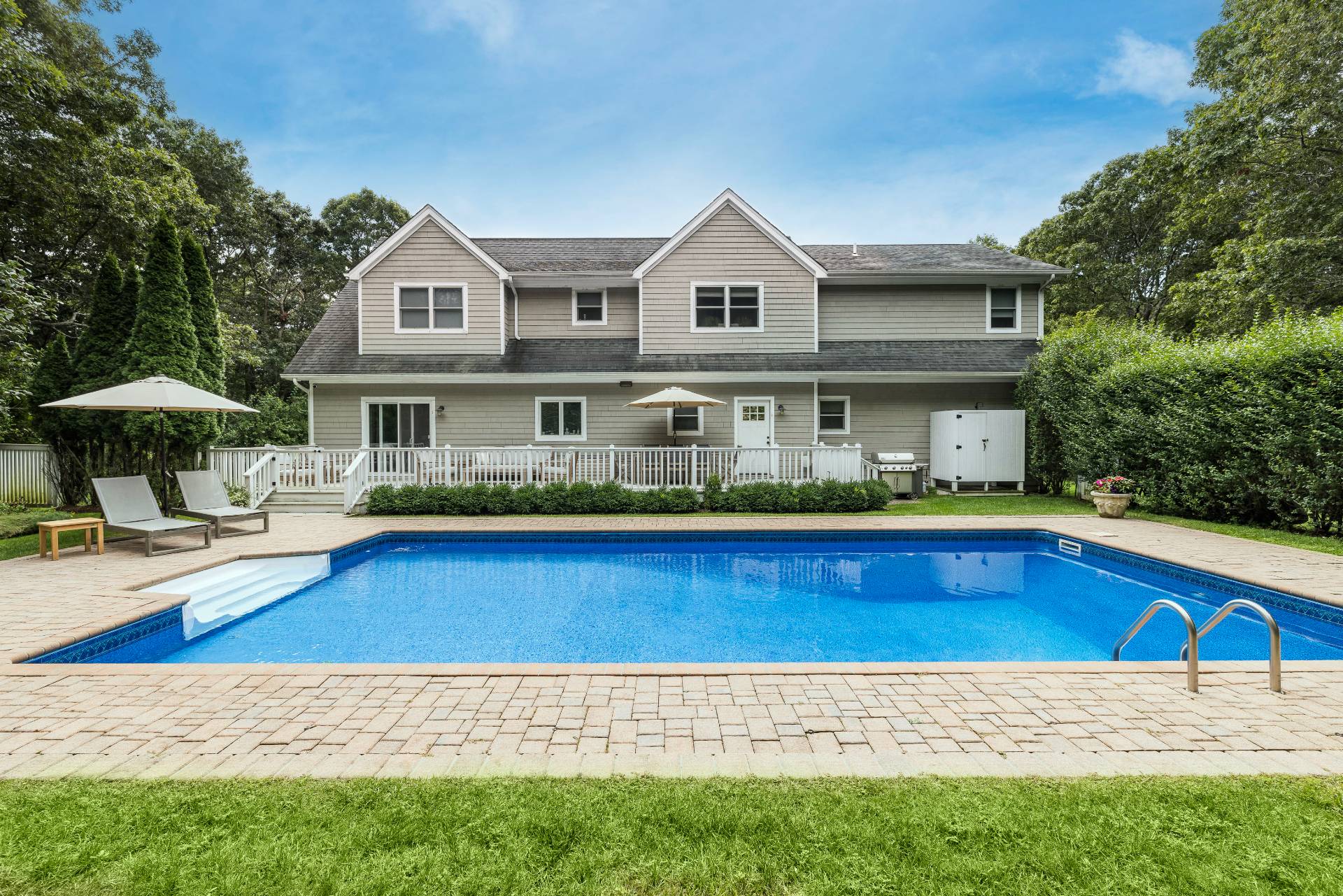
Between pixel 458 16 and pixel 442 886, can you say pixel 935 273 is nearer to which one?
pixel 458 16

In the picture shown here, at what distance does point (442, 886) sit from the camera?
92.5 inches

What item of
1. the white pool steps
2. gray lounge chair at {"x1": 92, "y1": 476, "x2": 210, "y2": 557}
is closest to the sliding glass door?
gray lounge chair at {"x1": 92, "y1": 476, "x2": 210, "y2": 557}

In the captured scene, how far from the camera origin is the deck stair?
45.4ft

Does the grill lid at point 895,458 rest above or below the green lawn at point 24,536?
above

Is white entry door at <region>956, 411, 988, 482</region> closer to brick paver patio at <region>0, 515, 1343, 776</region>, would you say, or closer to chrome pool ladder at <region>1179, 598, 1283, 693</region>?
brick paver patio at <region>0, 515, 1343, 776</region>

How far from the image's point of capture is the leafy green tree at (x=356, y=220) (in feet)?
119

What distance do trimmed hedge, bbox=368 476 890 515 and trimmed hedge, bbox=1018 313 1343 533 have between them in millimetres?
5262

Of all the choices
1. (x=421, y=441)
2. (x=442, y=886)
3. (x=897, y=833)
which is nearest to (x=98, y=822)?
(x=442, y=886)

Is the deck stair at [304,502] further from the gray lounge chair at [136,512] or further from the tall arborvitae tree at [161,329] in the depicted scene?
the gray lounge chair at [136,512]

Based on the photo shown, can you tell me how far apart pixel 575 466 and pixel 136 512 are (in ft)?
26.6

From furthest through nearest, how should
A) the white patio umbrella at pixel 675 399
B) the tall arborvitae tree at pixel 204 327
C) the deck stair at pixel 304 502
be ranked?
the white patio umbrella at pixel 675 399
the deck stair at pixel 304 502
the tall arborvitae tree at pixel 204 327

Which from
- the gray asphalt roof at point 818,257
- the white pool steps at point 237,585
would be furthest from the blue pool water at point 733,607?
the gray asphalt roof at point 818,257

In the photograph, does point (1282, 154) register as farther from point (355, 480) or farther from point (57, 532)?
point (57, 532)

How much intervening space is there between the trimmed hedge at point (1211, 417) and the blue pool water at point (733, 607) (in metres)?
3.56
